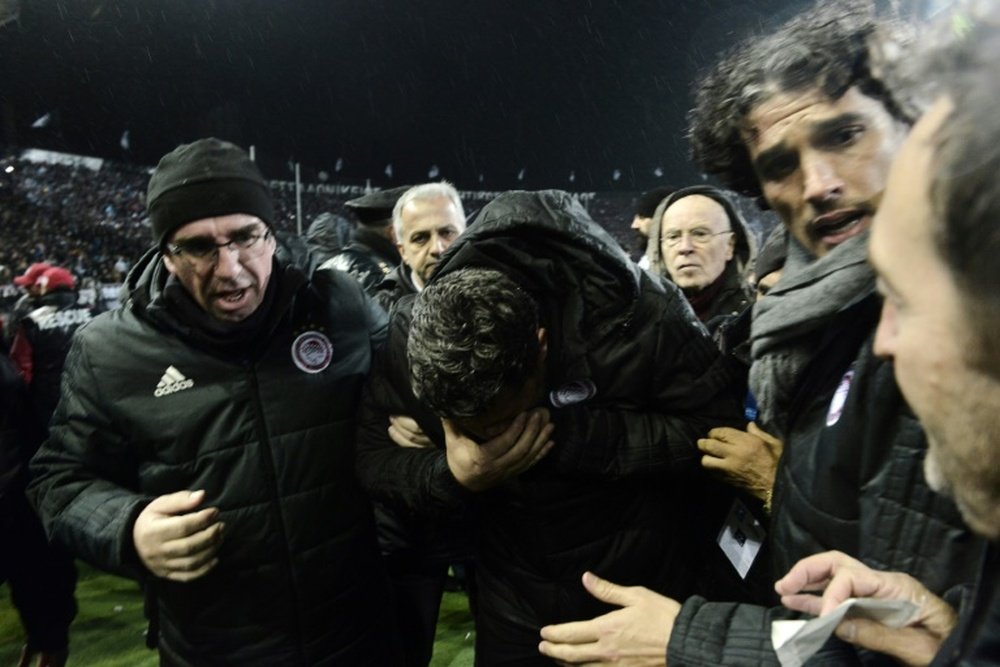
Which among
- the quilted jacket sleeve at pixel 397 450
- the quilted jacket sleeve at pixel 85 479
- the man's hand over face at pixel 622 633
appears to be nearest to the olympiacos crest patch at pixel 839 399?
the man's hand over face at pixel 622 633

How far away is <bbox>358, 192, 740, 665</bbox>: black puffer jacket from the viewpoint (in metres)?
1.56

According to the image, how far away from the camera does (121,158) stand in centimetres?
1102

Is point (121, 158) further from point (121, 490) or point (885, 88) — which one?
point (885, 88)

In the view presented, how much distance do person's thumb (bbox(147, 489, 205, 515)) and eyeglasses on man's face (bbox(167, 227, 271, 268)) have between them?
626 mm

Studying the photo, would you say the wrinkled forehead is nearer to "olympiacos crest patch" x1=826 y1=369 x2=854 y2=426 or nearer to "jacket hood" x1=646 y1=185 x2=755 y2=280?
"jacket hood" x1=646 y1=185 x2=755 y2=280

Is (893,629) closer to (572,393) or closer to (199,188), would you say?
(572,393)

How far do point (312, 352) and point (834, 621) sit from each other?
152 cm

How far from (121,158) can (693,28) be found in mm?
16131

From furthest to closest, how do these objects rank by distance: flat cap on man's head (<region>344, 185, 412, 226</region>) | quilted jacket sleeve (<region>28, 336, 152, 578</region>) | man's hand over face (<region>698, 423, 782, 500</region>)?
flat cap on man's head (<region>344, 185, 412, 226</region>)
quilted jacket sleeve (<region>28, 336, 152, 578</region>)
man's hand over face (<region>698, 423, 782, 500</region>)

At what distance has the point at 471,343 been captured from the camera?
4.36 feet

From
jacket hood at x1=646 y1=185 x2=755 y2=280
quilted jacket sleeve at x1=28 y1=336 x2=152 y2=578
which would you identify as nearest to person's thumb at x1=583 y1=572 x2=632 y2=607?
quilted jacket sleeve at x1=28 y1=336 x2=152 y2=578

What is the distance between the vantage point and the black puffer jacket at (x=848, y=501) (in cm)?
83

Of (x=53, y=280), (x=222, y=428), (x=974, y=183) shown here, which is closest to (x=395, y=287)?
(x=222, y=428)

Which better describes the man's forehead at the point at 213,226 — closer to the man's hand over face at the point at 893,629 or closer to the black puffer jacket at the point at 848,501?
the black puffer jacket at the point at 848,501
